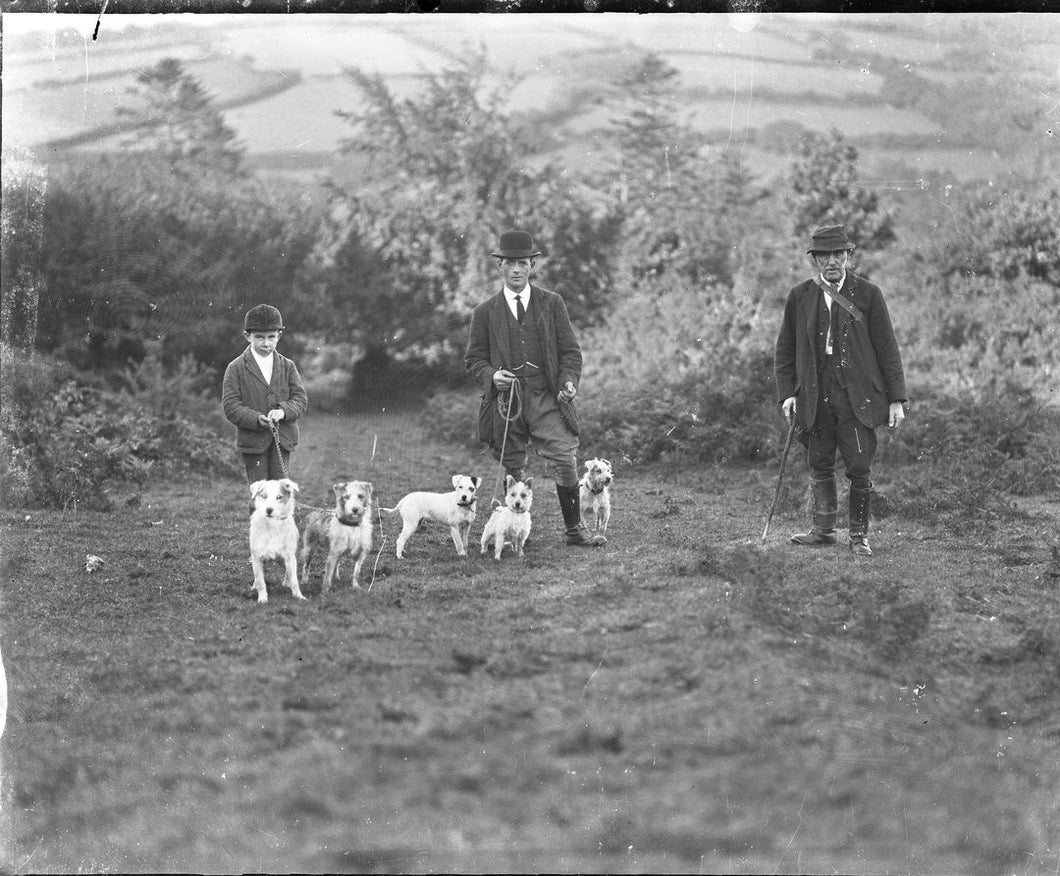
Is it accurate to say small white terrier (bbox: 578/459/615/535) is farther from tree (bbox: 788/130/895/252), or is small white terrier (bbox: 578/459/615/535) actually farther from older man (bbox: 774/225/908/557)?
tree (bbox: 788/130/895/252)

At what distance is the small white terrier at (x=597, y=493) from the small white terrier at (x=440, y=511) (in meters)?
0.65

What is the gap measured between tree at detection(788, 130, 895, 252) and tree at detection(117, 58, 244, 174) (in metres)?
3.21

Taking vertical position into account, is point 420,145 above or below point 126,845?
above

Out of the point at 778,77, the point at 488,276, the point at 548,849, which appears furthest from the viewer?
the point at 488,276

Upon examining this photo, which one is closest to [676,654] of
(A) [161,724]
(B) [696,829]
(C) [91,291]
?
(B) [696,829]

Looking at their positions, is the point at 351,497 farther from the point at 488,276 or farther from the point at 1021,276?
the point at 1021,276

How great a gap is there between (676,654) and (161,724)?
251 cm

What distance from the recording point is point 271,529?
581 cm

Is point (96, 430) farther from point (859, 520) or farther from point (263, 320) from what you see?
point (859, 520)

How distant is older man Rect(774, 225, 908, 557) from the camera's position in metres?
6.27

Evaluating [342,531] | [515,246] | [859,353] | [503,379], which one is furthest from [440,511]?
[859,353]

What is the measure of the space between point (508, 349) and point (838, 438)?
1999 mm

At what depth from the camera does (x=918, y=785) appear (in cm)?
520

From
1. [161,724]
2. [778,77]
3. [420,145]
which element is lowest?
[161,724]
